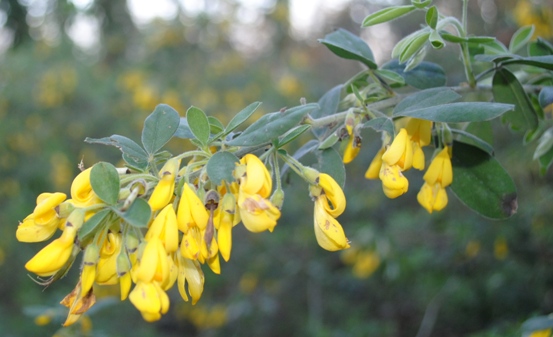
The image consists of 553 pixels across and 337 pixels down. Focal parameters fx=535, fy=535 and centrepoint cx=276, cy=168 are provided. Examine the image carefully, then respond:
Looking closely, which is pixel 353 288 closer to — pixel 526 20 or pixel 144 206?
pixel 526 20

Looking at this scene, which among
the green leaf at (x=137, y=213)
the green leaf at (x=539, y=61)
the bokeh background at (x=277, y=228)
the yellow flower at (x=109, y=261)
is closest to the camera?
the green leaf at (x=137, y=213)

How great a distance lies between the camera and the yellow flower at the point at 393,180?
84 cm

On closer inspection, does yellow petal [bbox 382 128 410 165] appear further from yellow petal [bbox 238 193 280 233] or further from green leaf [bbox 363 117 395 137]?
yellow petal [bbox 238 193 280 233]

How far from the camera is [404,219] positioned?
10.1 ft

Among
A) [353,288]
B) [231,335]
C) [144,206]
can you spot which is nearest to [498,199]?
[144,206]

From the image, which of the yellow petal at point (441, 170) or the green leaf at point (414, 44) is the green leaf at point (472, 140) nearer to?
the yellow petal at point (441, 170)

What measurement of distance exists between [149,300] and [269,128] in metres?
0.29

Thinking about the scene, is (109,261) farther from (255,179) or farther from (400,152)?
(400,152)

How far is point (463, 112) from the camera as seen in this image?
2.53 feet

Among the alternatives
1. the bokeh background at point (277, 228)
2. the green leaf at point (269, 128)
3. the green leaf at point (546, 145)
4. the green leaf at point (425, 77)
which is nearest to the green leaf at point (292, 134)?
the green leaf at point (269, 128)

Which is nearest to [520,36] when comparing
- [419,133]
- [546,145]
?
[546,145]

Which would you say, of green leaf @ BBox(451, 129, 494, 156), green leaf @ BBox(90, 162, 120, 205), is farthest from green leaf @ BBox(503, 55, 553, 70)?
green leaf @ BBox(90, 162, 120, 205)

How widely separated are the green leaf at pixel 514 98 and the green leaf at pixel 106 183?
2.34ft

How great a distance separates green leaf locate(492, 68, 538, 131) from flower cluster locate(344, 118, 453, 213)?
0.50 ft
